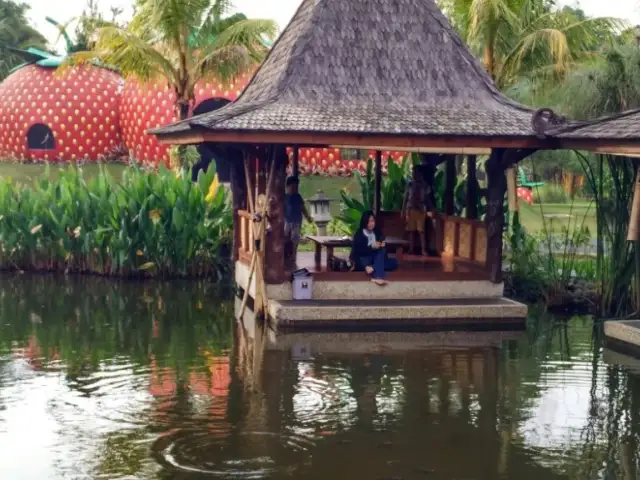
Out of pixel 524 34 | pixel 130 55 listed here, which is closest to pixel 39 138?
pixel 130 55

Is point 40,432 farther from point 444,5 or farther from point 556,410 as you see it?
point 444,5

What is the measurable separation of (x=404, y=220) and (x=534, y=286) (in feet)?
7.99

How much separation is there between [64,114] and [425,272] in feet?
60.0

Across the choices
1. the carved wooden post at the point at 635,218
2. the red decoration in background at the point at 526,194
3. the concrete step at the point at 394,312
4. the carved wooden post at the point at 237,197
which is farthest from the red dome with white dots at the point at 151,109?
the carved wooden post at the point at 635,218

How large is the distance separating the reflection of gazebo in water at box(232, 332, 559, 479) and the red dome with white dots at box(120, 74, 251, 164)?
16.7 metres

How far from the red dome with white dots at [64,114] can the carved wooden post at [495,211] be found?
715 inches

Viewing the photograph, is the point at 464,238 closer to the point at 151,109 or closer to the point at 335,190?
the point at 335,190

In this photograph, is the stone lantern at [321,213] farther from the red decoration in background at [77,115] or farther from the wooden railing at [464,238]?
the red decoration in background at [77,115]

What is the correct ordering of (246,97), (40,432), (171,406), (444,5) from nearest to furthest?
(40,432)
(171,406)
(246,97)
(444,5)

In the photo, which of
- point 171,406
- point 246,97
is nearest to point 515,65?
point 246,97

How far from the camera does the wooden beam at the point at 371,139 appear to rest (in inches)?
511

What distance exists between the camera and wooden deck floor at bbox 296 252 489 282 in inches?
564

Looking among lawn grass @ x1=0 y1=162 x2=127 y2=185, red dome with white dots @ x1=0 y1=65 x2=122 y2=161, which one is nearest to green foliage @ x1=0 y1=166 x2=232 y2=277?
lawn grass @ x1=0 y1=162 x2=127 y2=185

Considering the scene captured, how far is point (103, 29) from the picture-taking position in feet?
65.0
